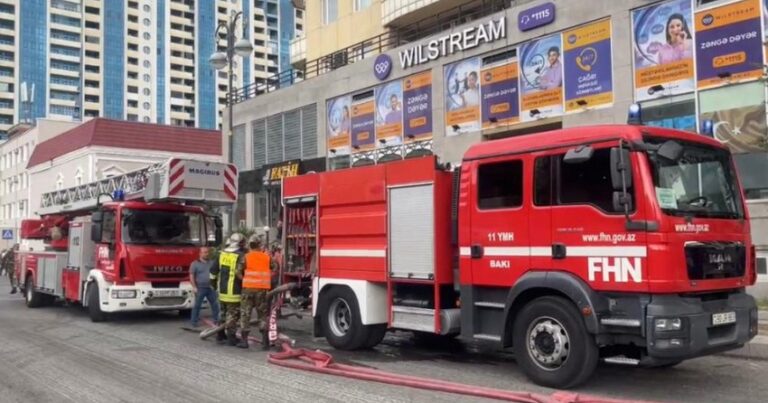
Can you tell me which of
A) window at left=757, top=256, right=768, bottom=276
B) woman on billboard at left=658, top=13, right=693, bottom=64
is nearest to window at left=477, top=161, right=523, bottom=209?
window at left=757, top=256, right=768, bottom=276

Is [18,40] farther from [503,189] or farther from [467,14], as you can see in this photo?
[503,189]

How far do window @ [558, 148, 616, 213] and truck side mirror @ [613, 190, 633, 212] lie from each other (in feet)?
0.58

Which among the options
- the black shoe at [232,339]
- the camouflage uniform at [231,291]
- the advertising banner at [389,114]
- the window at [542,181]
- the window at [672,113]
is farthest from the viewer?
the advertising banner at [389,114]

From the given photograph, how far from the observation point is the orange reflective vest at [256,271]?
9.86 meters

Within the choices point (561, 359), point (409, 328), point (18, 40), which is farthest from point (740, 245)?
point (18, 40)

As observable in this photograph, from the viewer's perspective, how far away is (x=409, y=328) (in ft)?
28.8

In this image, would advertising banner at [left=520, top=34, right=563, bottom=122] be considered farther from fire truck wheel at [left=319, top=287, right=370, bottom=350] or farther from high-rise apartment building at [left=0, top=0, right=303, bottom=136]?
high-rise apartment building at [left=0, top=0, right=303, bottom=136]

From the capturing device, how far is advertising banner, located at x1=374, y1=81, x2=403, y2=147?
23703 millimetres

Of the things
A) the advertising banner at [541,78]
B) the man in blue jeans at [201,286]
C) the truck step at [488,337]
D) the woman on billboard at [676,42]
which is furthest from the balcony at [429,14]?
the truck step at [488,337]

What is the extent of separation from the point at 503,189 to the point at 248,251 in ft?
14.0

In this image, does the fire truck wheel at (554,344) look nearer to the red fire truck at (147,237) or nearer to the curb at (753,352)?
the curb at (753,352)

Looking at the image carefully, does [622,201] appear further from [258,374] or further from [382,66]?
[382,66]

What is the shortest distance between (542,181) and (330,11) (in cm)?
2598

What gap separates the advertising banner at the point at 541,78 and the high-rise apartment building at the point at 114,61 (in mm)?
87686
